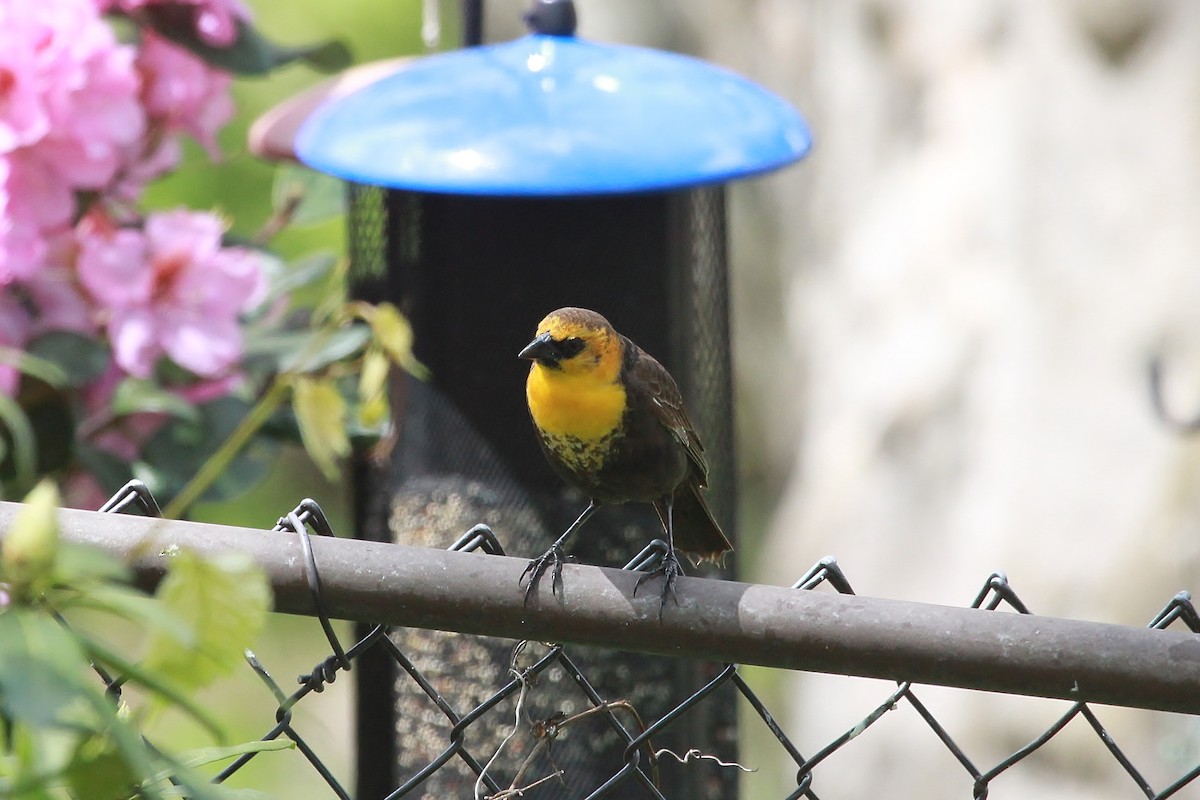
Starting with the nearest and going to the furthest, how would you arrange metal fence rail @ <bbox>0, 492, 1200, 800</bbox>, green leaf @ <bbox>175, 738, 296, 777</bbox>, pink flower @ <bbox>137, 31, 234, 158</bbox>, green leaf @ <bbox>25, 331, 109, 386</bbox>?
1. green leaf @ <bbox>175, 738, 296, 777</bbox>
2. metal fence rail @ <bbox>0, 492, 1200, 800</bbox>
3. green leaf @ <bbox>25, 331, 109, 386</bbox>
4. pink flower @ <bbox>137, 31, 234, 158</bbox>

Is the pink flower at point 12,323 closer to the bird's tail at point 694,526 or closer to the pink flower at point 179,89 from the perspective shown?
the pink flower at point 179,89

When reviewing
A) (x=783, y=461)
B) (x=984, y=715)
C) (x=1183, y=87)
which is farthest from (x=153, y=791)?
(x=783, y=461)

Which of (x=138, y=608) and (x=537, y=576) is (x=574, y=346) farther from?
(x=138, y=608)

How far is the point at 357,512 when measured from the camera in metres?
2.75

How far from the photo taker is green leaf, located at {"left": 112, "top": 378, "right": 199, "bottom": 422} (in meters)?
1.87

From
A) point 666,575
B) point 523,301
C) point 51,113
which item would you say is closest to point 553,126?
point 523,301

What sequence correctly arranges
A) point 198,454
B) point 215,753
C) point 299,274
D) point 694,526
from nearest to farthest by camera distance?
point 215,753
point 694,526
point 198,454
point 299,274

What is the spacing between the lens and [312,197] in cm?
239

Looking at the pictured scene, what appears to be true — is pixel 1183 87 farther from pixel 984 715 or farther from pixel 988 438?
pixel 984 715

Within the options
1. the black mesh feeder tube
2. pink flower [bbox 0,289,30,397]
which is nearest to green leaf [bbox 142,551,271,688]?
pink flower [bbox 0,289,30,397]

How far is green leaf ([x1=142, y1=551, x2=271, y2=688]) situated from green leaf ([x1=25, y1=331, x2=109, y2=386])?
127 centimetres

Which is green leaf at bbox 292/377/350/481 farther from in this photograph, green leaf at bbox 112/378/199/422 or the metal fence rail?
the metal fence rail

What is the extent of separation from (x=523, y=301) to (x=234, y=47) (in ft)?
2.03

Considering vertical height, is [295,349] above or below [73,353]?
below
